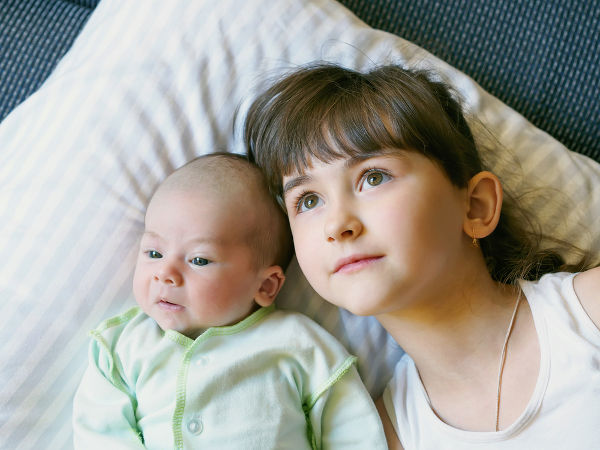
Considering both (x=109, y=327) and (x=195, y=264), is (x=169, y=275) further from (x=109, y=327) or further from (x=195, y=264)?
(x=109, y=327)

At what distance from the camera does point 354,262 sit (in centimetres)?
99

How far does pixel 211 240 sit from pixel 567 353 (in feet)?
2.10

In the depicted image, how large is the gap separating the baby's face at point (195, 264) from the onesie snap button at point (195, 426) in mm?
168

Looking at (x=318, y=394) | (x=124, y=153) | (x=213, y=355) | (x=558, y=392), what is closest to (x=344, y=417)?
(x=318, y=394)

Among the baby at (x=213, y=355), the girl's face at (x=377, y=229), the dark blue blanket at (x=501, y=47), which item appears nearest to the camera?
the girl's face at (x=377, y=229)

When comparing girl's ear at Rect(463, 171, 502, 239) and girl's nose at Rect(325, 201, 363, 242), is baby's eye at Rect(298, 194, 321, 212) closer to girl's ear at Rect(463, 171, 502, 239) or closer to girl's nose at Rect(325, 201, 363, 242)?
girl's nose at Rect(325, 201, 363, 242)

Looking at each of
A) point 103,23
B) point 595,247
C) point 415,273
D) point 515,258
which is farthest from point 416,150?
point 103,23

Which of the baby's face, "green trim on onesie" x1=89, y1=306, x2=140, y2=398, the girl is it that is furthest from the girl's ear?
"green trim on onesie" x1=89, y1=306, x2=140, y2=398

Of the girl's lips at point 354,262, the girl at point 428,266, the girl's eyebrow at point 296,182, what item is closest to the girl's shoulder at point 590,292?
the girl at point 428,266

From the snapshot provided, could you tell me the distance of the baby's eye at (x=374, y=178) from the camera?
102cm

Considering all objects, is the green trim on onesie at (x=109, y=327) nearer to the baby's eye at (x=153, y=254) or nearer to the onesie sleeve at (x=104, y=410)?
the onesie sleeve at (x=104, y=410)

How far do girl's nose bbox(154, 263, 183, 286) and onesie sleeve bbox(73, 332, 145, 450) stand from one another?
178mm

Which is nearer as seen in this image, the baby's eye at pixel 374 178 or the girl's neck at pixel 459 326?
the baby's eye at pixel 374 178

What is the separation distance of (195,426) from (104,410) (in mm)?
165
